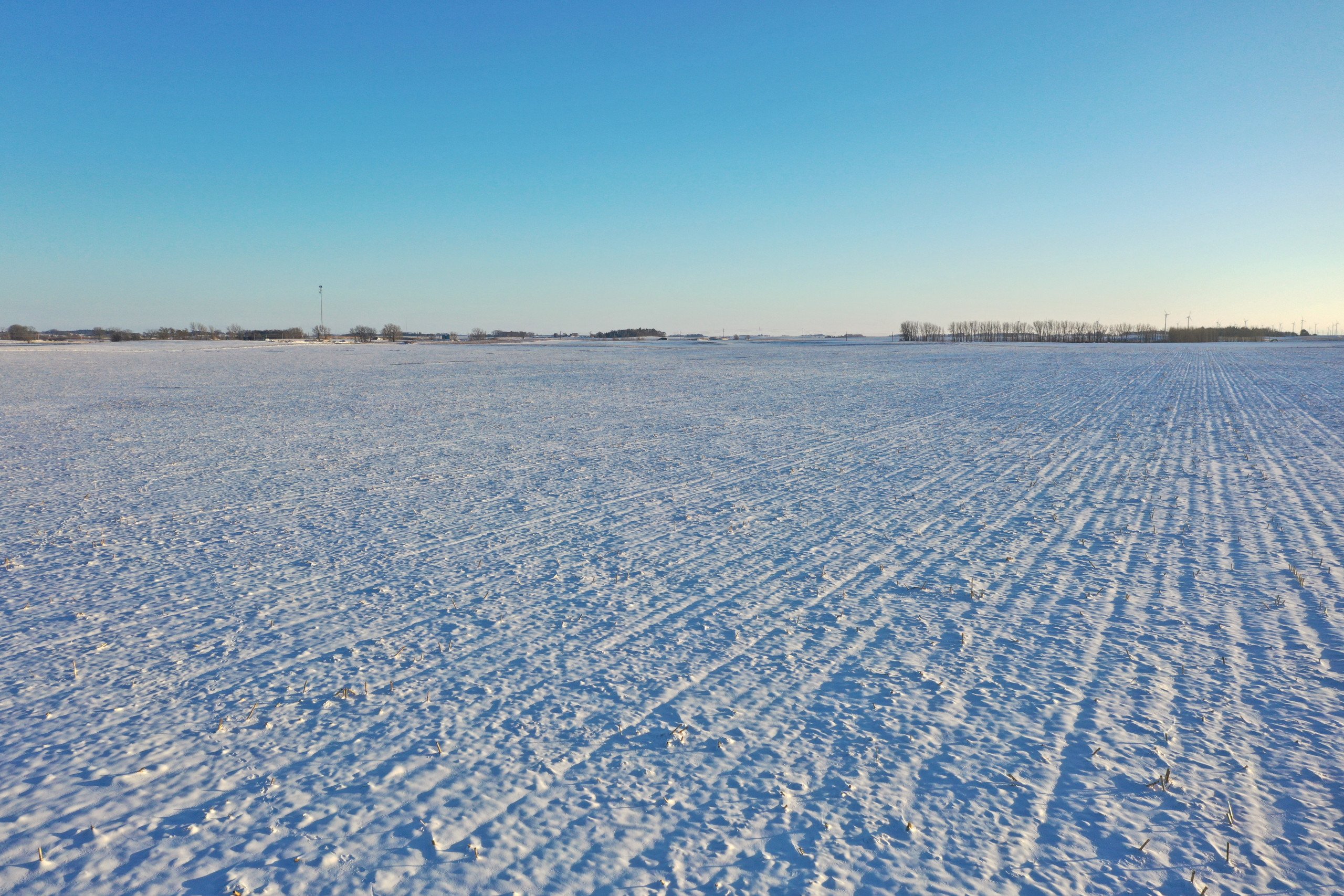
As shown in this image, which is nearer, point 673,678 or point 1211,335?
point 673,678

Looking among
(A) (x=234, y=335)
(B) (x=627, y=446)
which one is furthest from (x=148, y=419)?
(A) (x=234, y=335)

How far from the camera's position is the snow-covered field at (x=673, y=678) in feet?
10.8

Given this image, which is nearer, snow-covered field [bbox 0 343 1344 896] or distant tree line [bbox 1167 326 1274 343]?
snow-covered field [bbox 0 343 1344 896]

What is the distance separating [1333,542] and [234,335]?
172 meters

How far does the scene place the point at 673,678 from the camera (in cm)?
488

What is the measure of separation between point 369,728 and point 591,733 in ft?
4.30

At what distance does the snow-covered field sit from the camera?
3.30m

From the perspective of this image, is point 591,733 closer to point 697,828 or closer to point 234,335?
point 697,828

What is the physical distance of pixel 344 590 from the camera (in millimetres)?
6480

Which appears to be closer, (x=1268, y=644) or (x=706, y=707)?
(x=706, y=707)

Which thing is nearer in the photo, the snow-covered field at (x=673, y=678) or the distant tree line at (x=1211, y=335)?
the snow-covered field at (x=673, y=678)

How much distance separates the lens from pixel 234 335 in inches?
5851

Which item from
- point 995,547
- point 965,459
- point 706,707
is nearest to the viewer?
point 706,707

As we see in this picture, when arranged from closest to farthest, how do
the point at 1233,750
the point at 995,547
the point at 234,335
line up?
the point at 1233,750
the point at 995,547
the point at 234,335
